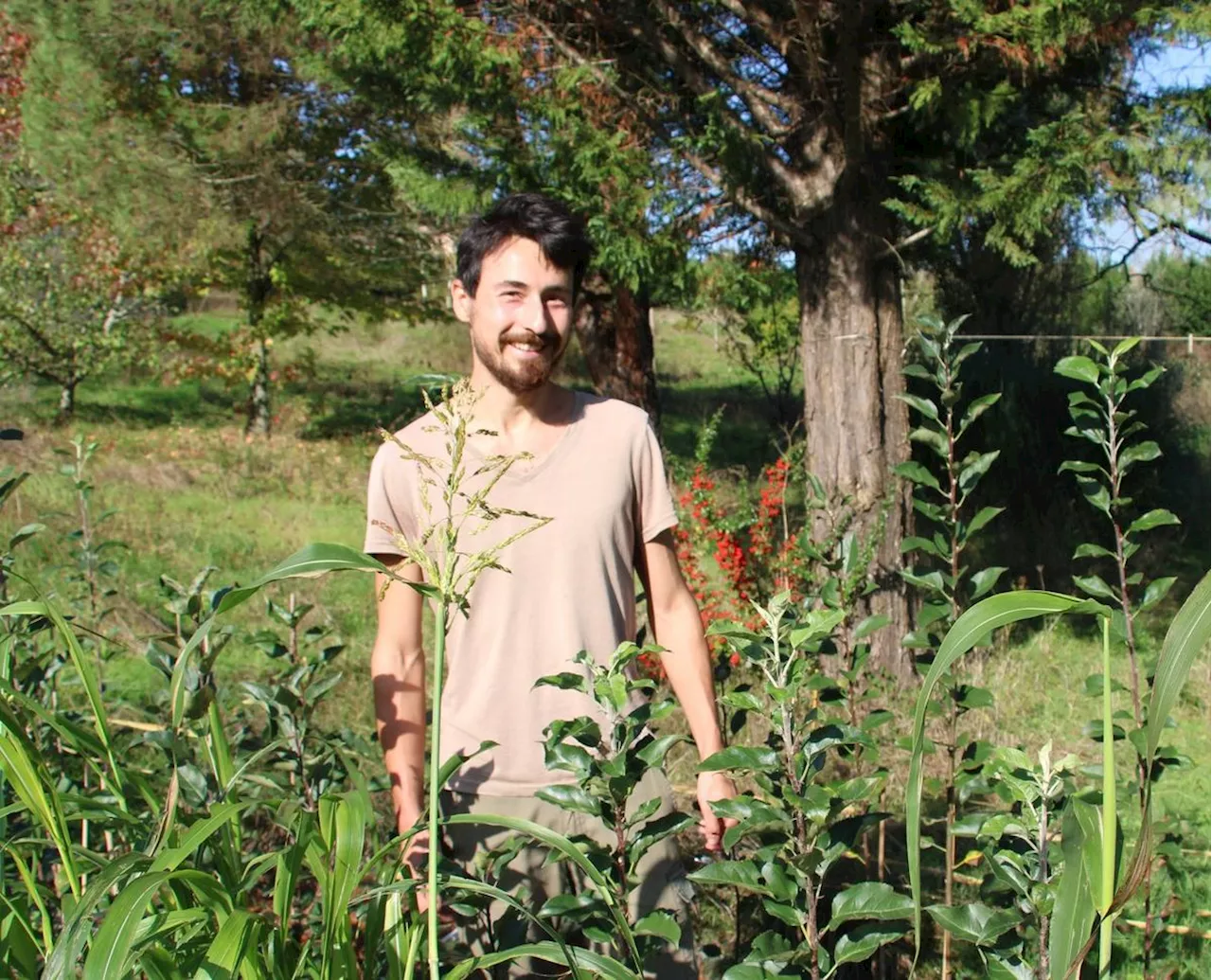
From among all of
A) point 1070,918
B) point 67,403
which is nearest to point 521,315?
point 1070,918

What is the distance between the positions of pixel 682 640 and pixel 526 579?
0.34 m

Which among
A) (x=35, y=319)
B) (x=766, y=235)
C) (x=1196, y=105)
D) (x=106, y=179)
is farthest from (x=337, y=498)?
(x=1196, y=105)

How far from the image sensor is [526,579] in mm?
2162

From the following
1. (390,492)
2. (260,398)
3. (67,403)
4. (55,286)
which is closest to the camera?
(390,492)

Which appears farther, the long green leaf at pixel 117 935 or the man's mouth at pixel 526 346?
the man's mouth at pixel 526 346

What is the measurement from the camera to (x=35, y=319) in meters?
14.7

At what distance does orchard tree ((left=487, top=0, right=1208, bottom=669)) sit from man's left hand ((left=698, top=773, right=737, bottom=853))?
335 centimetres

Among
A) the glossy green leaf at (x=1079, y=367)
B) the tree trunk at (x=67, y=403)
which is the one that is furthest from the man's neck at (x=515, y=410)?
the tree trunk at (x=67, y=403)

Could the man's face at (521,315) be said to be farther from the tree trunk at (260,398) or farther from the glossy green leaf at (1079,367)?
the tree trunk at (260,398)

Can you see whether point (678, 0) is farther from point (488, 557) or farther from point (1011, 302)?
point (488, 557)

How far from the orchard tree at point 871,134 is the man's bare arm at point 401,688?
11.0 ft

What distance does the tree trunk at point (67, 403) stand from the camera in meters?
15.3

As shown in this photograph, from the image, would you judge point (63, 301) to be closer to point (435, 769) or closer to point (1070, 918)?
point (435, 769)

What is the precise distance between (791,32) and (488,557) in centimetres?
535
